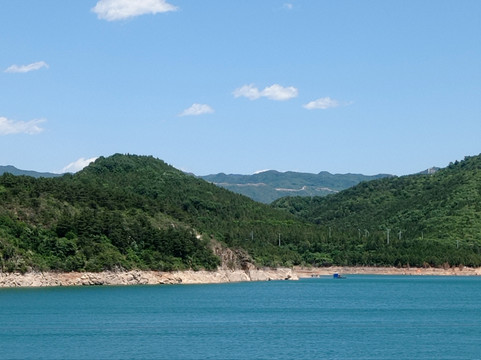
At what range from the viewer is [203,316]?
9075 centimetres

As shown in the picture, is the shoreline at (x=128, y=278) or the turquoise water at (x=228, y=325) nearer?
the turquoise water at (x=228, y=325)

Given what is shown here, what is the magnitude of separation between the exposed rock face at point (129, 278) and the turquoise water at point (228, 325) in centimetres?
136

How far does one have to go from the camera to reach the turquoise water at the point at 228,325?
64.3 m

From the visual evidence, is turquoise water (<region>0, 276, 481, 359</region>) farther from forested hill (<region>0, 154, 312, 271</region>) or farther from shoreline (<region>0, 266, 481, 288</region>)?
forested hill (<region>0, 154, 312, 271</region>)

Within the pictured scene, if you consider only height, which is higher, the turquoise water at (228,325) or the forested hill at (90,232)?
the forested hill at (90,232)

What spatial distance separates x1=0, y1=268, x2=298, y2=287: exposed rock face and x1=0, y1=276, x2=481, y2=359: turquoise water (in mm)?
1357

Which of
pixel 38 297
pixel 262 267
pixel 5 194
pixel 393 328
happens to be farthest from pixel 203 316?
pixel 262 267

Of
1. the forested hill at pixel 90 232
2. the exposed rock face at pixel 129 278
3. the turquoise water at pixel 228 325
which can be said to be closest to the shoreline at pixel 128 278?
the exposed rock face at pixel 129 278

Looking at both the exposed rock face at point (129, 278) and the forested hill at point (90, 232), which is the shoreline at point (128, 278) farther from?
the forested hill at point (90, 232)

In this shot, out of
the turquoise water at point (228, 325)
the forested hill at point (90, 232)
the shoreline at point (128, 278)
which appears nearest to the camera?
the turquoise water at point (228, 325)

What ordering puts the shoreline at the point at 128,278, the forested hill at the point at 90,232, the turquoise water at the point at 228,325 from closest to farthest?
the turquoise water at the point at 228,325 → the shoreline at the point at 128,278 → the forested hill at the point at 90,232

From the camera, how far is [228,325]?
8225 centimetres

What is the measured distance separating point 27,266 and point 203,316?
36.7 metres

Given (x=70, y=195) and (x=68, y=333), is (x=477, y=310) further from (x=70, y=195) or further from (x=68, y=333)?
(x=70, y=195)
